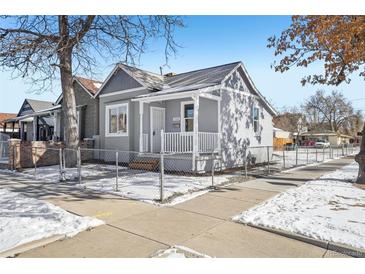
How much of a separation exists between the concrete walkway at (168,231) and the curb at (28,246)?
90 millimetres

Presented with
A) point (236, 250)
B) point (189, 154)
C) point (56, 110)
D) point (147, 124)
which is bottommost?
point (236, 250)

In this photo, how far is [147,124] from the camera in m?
13.1

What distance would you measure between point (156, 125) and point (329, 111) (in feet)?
211

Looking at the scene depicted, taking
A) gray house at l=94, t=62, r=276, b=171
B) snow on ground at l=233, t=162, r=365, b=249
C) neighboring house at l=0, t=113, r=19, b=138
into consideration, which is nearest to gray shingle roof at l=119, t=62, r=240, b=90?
gray house at l=94, t=62, r=276, b=171

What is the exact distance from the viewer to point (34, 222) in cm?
466

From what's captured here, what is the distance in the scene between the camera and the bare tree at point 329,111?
A: 62719mm

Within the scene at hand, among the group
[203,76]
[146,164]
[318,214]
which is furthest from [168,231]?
[203,76]

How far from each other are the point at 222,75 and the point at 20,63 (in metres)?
8.67

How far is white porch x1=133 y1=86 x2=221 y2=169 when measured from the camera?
10.7m

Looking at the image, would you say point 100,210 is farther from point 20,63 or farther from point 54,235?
point 20,63

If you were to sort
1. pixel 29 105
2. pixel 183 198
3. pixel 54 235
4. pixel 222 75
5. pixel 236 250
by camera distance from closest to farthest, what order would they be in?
pixel 236 250, pixel 54 235, pixel 183 198, pixel 222 75, pixel 29 105

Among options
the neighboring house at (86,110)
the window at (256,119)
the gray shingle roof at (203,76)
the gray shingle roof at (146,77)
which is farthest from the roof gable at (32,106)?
the window at (256,119)

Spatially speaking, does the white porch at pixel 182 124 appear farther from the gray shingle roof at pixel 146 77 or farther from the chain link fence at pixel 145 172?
the gray shingle roof at pixel 146 77
